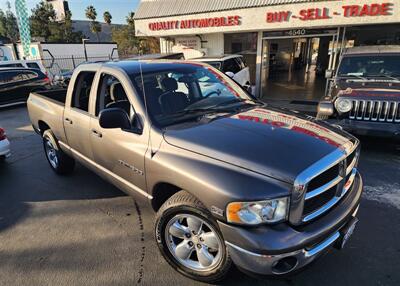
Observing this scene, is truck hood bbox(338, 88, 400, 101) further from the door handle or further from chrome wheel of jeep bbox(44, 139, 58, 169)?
chrome wheel of jeep bbox(44, 139, 58, 169)

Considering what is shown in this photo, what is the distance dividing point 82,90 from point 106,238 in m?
2.09

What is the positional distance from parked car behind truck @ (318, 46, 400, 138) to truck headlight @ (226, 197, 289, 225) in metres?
3.89

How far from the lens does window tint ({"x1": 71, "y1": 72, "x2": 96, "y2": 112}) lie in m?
3.93

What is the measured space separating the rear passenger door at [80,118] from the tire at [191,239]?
5.32 ft

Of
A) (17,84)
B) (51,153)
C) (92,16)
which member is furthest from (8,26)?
(51,153)

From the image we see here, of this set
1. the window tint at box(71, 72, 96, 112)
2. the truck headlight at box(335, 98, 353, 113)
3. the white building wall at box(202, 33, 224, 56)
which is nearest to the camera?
the window tint at box(71, 72, 96, 112)

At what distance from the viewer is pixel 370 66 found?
6191mm

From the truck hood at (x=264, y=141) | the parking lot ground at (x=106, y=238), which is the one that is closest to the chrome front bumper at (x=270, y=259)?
the parking lot ground at (x=106, y=238)

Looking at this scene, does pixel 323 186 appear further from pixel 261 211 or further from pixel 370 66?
pixel 370 66

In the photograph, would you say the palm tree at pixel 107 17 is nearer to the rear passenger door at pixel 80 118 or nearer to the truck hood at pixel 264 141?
the rear passenger door at pixel 80 118

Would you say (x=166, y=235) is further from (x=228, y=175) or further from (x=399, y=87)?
(x=399, y=87)

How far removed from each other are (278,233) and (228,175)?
51 centimetres

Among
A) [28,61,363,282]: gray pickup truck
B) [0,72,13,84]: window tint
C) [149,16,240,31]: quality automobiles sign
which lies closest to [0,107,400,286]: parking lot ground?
[28,61,363,282]: gray pickup truck

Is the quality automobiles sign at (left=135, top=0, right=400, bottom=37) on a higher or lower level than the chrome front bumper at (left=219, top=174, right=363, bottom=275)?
higher
